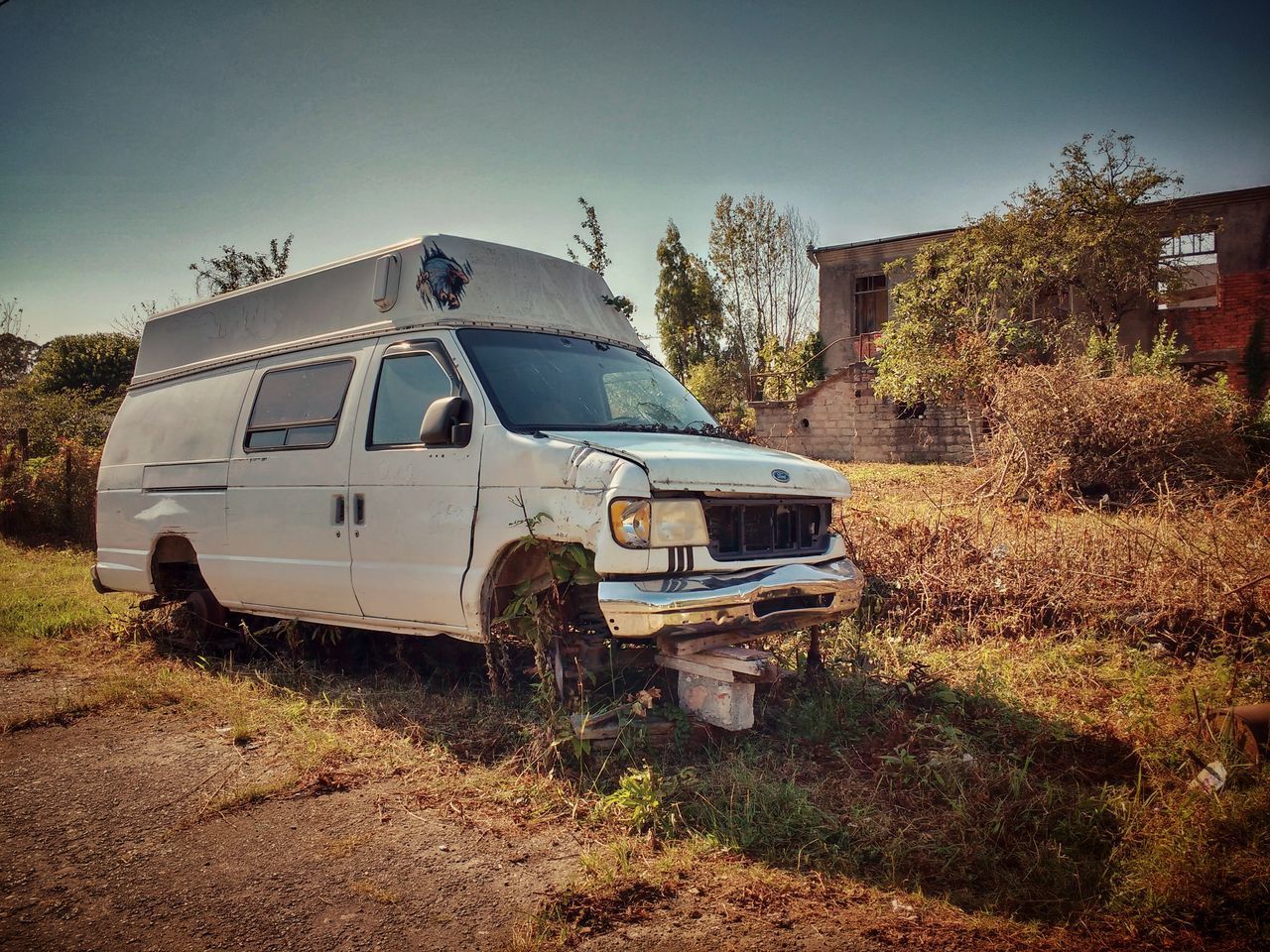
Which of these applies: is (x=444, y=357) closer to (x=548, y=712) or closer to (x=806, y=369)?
(x=548, y=712)

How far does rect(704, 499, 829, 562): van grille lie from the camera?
3.70 metres

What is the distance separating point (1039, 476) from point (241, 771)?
9411 mm

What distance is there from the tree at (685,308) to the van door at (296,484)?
27023mm

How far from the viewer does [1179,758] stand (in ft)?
11.0

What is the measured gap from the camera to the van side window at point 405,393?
426 centimetres

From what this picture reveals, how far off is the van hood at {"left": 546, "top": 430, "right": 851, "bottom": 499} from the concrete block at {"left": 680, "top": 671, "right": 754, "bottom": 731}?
955 mm

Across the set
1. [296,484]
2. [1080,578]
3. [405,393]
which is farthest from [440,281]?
[1080,578]

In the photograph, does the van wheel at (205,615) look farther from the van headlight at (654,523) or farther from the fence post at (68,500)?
the fence post at (68,500)

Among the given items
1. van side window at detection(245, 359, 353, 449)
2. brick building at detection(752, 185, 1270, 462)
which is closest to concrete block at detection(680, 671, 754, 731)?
van side window at detection(245, 359, 353, 449)

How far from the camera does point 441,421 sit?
12.4 ft

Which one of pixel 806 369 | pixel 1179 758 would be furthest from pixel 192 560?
pixel 806 369

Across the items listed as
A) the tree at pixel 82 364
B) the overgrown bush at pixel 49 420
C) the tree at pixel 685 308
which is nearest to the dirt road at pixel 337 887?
the overgrown bush at pixel 49 420

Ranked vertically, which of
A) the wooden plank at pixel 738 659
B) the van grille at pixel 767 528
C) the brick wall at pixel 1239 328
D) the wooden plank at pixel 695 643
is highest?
the brick wall at pixel 1239 328

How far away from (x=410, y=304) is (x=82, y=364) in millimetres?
26228
